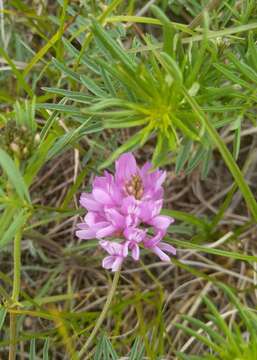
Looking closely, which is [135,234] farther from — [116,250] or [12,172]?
[12,172]

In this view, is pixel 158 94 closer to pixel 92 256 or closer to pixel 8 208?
pixel 8 208

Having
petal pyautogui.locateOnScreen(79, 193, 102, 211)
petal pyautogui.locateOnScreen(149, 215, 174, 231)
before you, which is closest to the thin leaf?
petal pyautogui.locateOnScreen(79, 193, 102, 211)

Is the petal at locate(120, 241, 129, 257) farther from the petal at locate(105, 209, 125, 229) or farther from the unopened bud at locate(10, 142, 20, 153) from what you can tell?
the unopened bud at locate(10, 142, 20, 153)

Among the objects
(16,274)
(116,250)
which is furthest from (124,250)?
(16,274)

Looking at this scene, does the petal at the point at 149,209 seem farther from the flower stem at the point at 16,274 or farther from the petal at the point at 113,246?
the flower stem at the point at 16,274

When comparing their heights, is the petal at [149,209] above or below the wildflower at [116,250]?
above

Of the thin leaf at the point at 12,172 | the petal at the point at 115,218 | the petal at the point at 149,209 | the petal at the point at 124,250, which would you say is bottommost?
the petal at the point at 124,250

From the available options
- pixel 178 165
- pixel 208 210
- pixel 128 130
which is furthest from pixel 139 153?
pixel 178 165

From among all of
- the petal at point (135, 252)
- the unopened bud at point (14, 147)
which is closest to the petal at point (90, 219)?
the petal at point (135, 252)
